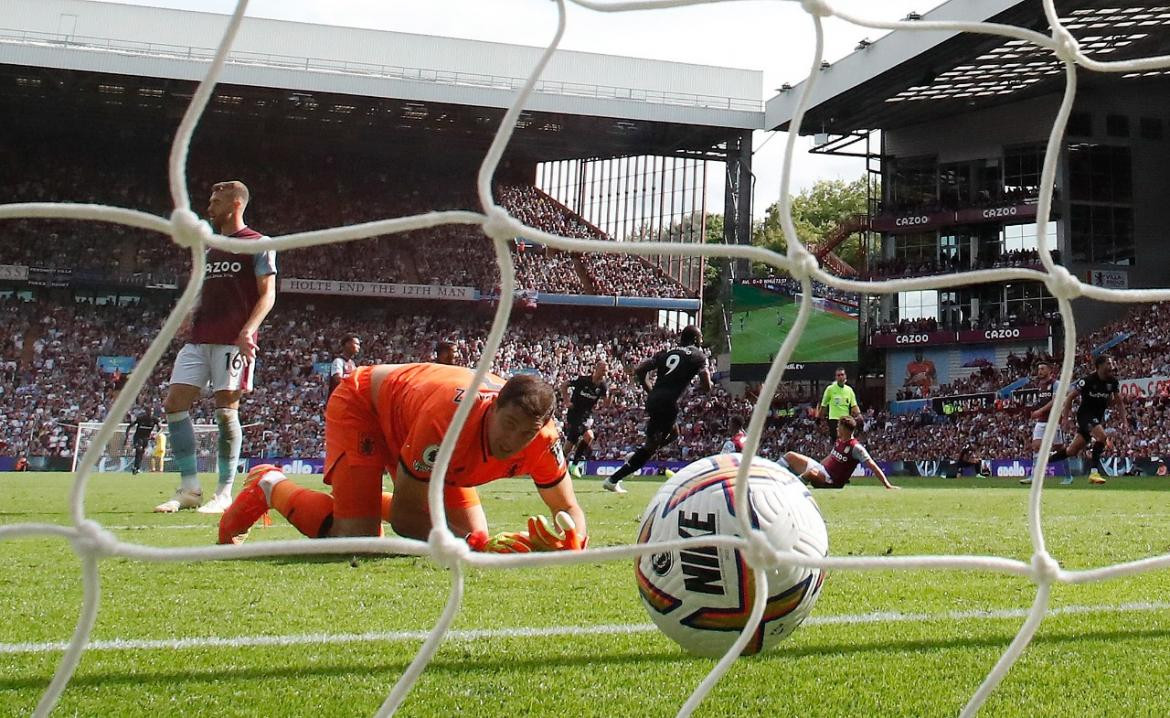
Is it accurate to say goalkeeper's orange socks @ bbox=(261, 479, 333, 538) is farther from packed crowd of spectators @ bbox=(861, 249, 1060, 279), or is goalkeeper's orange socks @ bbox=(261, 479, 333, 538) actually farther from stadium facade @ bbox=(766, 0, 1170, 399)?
packed crowd of spectators @ bbox=(861, 249, 1060, 279)

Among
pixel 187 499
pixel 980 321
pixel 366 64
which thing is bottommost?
pixel 187 499

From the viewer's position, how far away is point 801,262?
2.17m

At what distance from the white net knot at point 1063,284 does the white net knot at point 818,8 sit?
0.76 m

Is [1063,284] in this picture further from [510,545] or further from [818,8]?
[510,545]

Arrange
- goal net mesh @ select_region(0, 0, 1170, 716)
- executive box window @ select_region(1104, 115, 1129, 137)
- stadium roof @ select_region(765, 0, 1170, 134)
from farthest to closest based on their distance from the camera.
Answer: executive box window @ select_region(1104, 115, 1129, 137) → stadium roof @ select_region(765, 0, 1170, 134) → goal net mesh @ select_region(0, 0, 1170, 716)

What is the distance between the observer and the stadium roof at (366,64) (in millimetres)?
26094

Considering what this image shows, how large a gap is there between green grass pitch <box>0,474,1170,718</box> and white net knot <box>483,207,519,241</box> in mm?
932

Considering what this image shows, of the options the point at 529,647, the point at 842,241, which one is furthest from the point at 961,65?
the point at 529,647

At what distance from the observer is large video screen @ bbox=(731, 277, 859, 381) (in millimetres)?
28375

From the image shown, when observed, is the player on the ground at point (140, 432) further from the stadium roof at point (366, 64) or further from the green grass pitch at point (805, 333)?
the green grass pitch at point (805, 333)

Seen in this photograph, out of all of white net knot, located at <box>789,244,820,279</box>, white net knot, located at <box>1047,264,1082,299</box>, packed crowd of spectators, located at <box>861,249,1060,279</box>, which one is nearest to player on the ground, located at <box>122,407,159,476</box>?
white net knot, located at <box>789,244,820,279</box>

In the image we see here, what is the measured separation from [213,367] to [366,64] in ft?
79.3

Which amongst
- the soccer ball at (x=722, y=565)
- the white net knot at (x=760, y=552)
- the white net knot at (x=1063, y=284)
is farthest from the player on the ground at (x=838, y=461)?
the white net knot at (x=760, y=552)

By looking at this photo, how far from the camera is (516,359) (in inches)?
1118
